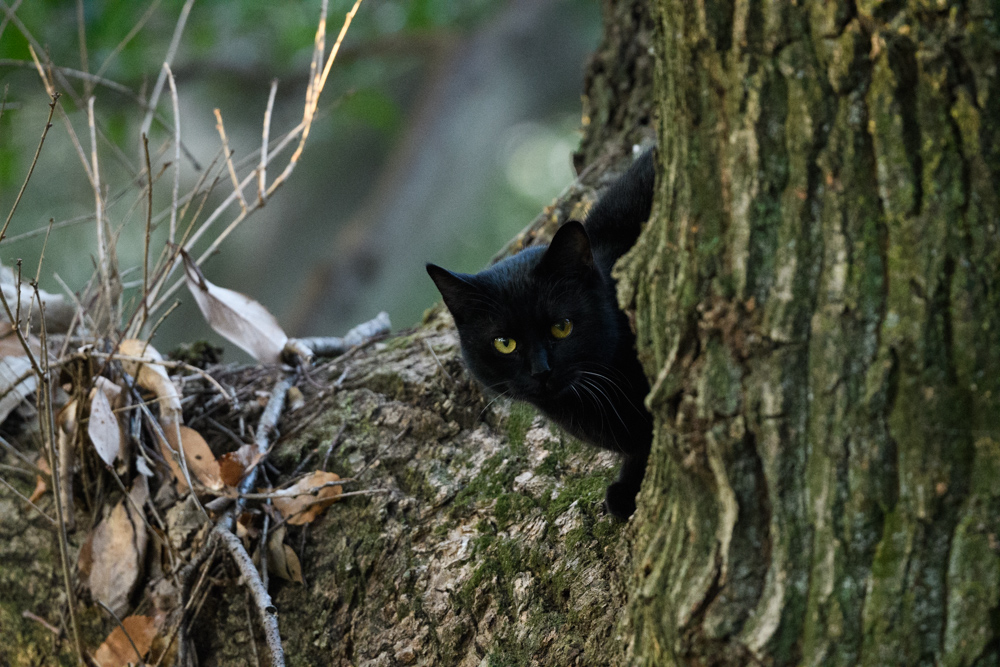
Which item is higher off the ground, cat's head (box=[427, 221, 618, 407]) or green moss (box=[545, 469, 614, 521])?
cat's head (box=[427, 221, 618, 407])

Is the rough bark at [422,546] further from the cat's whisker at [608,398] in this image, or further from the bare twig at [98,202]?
the bare twig at [98,202]

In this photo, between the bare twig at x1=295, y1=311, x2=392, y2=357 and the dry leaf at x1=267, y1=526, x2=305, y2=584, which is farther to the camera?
the bare twig at x1=295, y1=311, x2=392, y2=357

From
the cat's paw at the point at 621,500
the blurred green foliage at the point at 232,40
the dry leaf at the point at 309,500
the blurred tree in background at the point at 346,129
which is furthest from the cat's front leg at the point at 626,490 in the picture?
the blurred tree in background at the point at 346,129

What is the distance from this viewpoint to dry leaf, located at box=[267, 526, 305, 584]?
1.49m

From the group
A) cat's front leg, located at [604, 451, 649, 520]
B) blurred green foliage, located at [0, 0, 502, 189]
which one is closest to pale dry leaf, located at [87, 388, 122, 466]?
cat's front leg, located at [604, 451, 649, 520]

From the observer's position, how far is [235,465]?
5.09 ft

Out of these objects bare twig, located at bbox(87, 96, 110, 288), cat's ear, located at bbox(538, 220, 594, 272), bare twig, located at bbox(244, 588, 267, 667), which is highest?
bare twig, located at bbox(87, 96, 110, 288)

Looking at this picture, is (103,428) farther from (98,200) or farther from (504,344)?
(504,344)

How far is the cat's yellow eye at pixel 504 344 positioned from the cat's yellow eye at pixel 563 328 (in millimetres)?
92

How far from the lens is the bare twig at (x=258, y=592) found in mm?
1265

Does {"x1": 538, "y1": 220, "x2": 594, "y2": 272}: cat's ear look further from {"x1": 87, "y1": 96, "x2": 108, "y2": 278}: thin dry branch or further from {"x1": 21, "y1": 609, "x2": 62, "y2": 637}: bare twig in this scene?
{"x1": 21, "y1": 609, "x2": 62, "y2": 637}: bare twig

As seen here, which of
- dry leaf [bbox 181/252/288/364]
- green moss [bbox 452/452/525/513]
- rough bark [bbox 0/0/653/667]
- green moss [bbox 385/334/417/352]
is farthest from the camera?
green moss [bbox 385/334/417/352]

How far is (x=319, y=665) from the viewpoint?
4.49 ft

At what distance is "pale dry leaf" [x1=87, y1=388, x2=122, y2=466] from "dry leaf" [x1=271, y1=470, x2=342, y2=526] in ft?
1.27
